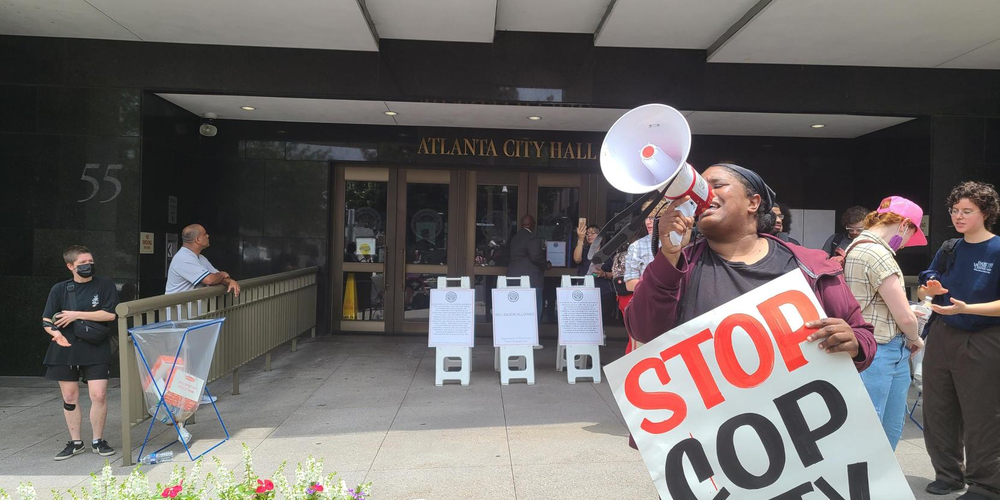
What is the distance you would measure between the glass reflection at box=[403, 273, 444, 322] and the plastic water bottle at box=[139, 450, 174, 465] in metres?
5.43

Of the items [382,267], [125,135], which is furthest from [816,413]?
[382,267]

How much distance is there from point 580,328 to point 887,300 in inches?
156

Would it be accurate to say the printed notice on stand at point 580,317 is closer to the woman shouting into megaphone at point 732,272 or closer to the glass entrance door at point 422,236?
the glass entrance door at point 422,236

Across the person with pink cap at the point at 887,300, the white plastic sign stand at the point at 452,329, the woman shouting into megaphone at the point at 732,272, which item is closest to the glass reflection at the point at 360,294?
the white plastic sign stand at the point at 452,329

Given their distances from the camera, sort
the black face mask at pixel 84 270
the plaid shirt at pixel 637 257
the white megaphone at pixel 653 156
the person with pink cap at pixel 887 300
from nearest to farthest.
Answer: the white megaphone at pixel 653 156 < the person with pink cap at pixel 887 300 < the black face mask at pixel 84 270 < the plaid shirt at pixel 637 257

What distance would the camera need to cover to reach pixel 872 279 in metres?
3.56

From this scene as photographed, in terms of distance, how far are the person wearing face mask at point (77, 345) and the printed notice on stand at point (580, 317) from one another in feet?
14.6

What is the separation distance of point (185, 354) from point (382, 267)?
5261mm

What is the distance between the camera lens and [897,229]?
3.72m

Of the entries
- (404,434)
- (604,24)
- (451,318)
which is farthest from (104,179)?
(604,24)

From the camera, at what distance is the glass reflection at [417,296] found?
32.8 ft

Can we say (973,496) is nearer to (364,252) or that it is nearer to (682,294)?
(682,294)

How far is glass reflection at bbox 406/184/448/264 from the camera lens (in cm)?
998

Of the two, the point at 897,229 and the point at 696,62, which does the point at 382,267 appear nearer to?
the point at 696,62
